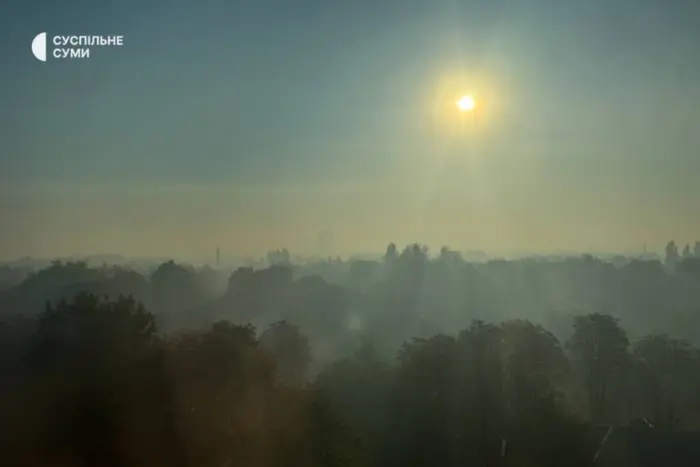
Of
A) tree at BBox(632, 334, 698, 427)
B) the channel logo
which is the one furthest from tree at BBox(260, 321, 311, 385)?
tree at BBox(632, 334, 698, 427)

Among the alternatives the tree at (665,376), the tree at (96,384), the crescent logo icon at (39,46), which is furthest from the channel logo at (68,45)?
the tree at (665,376)

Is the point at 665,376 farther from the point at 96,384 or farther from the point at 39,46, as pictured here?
the point at 39,46

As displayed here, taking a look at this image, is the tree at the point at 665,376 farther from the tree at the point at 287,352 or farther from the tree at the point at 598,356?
the tree at the point at 287,352

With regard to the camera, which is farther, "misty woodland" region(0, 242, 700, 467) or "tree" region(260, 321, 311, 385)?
"tree" region(260, 321, 311, 385)

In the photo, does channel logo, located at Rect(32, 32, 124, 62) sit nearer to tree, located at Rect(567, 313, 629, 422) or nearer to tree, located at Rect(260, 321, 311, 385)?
tree, located at Rect(260, 321, 311, 385)

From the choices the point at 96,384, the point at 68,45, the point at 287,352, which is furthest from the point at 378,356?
the point at 68,45

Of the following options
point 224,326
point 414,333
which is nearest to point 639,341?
point 414,333
